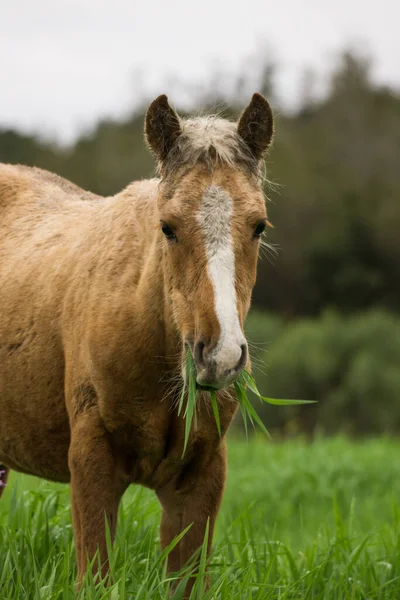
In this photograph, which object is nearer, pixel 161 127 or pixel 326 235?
pixel 161 127

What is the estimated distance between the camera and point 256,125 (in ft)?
13.1

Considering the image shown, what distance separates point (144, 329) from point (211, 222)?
2.44ft

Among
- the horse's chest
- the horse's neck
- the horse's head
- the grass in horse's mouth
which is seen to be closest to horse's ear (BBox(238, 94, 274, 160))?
the horse's head

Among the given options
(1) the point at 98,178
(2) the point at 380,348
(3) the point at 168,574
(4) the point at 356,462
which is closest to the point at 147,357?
(3) the point at 168,574

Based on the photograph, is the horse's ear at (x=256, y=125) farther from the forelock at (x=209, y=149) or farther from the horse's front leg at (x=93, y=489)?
the horse's front leg at (x=93, y=489)

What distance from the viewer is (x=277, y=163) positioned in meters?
38.0

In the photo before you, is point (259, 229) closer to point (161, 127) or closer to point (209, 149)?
point (209, 149)

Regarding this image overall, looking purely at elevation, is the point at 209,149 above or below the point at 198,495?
above

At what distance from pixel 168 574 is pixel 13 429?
3.75ft

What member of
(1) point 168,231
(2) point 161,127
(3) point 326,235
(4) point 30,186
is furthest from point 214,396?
(3) point 326,235

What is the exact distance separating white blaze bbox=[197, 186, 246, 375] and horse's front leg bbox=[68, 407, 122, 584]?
Answer: 3.24 feet

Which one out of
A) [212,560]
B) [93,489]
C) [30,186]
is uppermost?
[30,186]

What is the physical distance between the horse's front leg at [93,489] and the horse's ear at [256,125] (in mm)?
1364

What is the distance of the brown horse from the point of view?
3590mm
